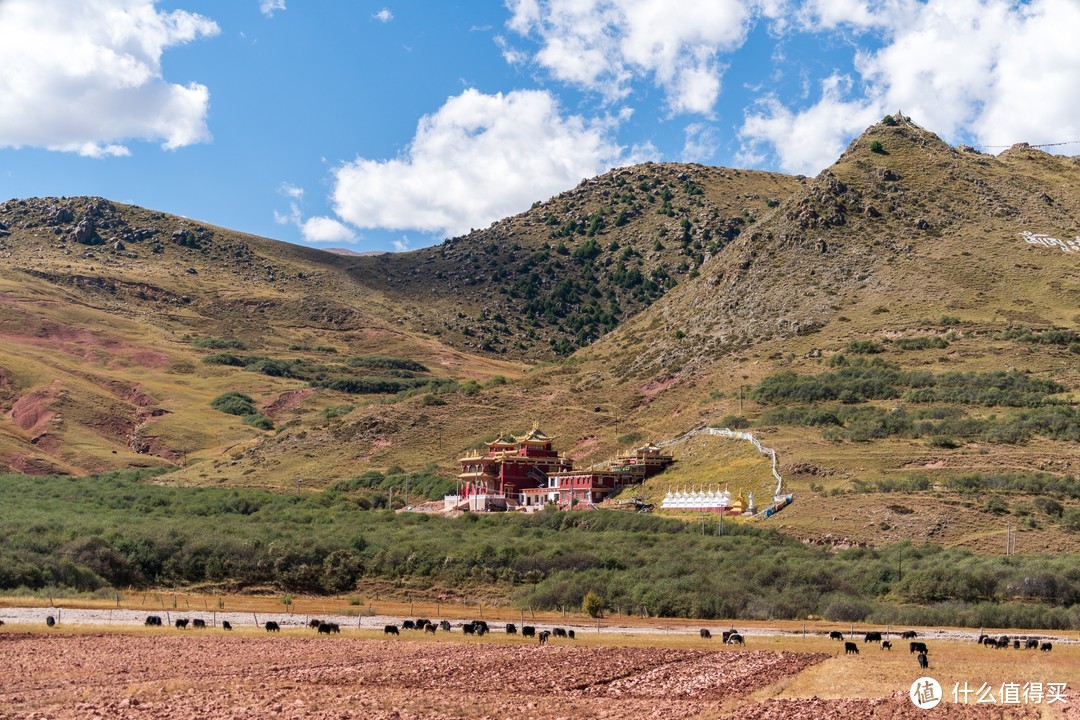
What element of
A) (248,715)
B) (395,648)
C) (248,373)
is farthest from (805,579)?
(248,373)

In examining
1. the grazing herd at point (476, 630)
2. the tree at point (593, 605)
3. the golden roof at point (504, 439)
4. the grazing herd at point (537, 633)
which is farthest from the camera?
the golden roof at point (504, 439)

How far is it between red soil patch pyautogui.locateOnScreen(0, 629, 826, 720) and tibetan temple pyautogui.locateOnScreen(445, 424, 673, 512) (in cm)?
5929

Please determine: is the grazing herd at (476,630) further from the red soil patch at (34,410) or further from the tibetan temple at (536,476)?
the red soil patch at (34,410)

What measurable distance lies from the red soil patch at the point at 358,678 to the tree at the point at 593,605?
→ 1573 cm

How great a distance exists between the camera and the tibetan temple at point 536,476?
105375mm

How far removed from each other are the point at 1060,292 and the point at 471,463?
65.7m

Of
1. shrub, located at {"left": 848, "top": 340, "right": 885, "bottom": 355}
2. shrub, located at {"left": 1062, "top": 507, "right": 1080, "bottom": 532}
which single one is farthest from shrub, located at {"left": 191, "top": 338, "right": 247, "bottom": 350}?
shrub, located at {"left": 1062, "top": 507, "right": 1080, "bottom": 532}

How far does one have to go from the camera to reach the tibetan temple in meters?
105

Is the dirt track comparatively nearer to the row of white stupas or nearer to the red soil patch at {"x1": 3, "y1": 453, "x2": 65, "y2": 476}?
the row of white stupas

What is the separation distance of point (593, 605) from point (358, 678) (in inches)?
1096

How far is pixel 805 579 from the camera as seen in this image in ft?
220

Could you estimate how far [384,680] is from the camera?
1377 inches

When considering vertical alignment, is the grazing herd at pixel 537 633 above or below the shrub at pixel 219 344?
below

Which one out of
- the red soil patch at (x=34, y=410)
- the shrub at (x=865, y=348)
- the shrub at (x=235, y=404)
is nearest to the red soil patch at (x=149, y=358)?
the shrub at (x=235, y=404)
